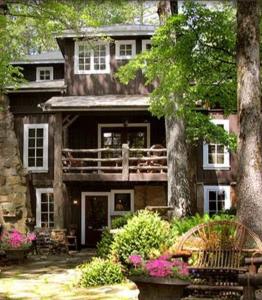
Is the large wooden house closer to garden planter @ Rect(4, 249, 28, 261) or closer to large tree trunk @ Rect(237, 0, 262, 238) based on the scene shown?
garden planter @ Rect(4, 249, 28, 261)

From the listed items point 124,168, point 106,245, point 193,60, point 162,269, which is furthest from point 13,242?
point 162,269

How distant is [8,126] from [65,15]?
8108mm

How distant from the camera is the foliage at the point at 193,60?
39.1ft

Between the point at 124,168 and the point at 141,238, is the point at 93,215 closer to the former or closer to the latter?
the point at 124,168

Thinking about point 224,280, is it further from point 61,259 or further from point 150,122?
point 150,122

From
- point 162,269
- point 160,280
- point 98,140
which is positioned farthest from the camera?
point 98,140

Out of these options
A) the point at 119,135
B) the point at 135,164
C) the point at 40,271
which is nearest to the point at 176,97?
the point at 40,271

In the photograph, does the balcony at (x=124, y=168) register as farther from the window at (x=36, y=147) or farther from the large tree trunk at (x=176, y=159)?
the large tree trunk at (x=176, y=159)

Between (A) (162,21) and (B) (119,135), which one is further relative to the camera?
(B) (119,135)

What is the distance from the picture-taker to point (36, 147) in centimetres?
2245

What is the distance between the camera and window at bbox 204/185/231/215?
22.0m

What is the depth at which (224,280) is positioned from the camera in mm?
8680

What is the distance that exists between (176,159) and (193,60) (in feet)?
13.4

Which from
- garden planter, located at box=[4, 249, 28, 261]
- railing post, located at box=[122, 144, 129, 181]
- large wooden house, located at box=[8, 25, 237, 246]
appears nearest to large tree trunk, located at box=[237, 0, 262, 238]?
garden planter, located at box=[4, 249, 28, 261]
